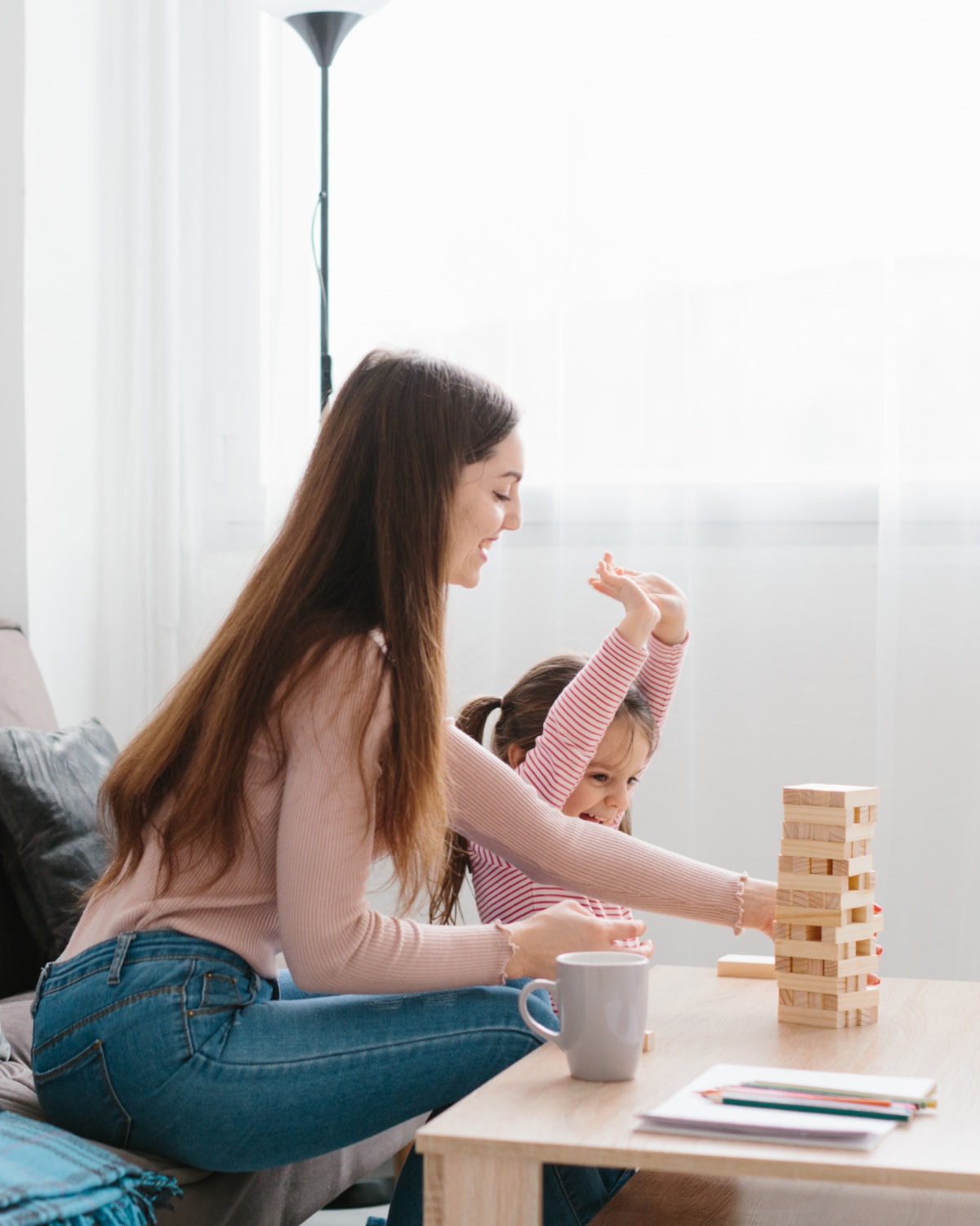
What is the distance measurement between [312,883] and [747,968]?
0.47 m

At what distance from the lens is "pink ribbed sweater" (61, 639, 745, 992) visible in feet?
3.77

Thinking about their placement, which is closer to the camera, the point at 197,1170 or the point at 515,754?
the point at 197,1170

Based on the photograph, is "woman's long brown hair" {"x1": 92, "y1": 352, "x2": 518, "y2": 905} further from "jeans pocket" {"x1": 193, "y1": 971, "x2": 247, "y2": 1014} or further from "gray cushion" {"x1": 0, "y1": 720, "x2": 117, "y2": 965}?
"gray cushion" {"x1": 0, "y1": 720, "x2": 117, "y2": 965}

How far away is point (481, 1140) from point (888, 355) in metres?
1.69

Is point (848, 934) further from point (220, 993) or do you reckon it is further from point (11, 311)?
point (11, 311)

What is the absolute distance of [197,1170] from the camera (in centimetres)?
120

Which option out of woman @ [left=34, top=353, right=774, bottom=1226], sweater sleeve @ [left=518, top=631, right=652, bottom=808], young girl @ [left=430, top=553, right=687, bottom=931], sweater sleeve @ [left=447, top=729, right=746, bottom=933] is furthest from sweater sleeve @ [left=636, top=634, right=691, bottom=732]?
woman @ [left=34, top=353, right=774, bottom=1226]

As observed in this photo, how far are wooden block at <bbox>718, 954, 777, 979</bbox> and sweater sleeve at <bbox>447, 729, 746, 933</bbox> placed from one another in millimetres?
41

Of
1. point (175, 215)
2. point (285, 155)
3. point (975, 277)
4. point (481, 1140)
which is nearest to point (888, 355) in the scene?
point (975, 277)

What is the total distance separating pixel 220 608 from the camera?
2.75 meters

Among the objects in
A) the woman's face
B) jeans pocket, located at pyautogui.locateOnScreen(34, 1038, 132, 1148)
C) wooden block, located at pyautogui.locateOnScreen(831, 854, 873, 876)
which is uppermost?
the woman's face

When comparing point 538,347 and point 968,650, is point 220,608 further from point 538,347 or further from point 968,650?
point 968,650

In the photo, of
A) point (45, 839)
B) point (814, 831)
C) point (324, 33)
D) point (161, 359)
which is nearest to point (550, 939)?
point (814, 831)

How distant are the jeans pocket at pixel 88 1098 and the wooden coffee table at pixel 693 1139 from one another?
1.14ft
